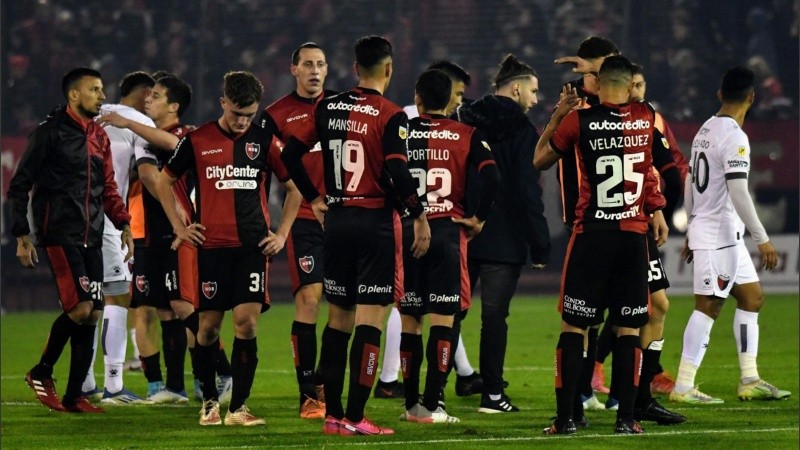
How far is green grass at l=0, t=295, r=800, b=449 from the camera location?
772 cm

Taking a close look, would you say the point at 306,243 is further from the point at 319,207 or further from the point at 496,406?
the point at 496,406

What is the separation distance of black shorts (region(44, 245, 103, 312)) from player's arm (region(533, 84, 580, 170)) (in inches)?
130

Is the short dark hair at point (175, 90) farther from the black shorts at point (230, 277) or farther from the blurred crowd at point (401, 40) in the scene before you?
the blurred crowd at point (401, 40)

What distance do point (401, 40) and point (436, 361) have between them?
16.0 m

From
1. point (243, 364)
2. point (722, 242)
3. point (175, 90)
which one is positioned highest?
point (175, 90)

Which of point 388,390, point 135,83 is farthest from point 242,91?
point 388,390

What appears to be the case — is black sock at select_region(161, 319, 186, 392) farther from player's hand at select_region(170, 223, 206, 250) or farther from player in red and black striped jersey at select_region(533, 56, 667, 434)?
player in red and black striped jersey at select_region(533, 56, 667, 434)

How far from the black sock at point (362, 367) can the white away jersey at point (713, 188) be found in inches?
127

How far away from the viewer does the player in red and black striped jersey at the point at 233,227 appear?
27.3ft

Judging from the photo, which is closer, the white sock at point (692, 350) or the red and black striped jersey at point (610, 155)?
the red and black striped jersey at point (610, 155)

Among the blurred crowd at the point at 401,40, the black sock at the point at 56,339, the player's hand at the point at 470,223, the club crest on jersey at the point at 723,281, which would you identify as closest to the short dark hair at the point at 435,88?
the player's hand at the point at 470,223

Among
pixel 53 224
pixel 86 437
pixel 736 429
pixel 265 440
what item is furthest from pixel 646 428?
pixel 53 224

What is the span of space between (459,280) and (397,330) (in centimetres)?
190

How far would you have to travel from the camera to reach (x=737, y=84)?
32.0 ft
